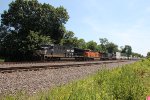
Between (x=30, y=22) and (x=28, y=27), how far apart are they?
3.75 ft

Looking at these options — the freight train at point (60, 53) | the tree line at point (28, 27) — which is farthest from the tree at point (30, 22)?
the freight train at point (60, 53)

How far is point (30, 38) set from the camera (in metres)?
48.3

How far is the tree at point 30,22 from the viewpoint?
50103 mm

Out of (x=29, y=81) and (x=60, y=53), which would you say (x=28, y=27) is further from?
(x=29, y=81)

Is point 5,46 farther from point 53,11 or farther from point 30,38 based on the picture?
point 53,11

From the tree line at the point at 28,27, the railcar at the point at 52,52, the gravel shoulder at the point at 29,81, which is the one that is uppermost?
the tree line at the point at 28,27

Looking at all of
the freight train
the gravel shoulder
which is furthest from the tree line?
the gravel shoulder

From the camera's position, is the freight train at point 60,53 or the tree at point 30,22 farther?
the tree at point 30,22

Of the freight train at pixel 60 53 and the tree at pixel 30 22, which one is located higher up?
the tree at pixel 30 22

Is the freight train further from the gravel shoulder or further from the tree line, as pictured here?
the gravel shoulder

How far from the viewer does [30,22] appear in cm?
5378

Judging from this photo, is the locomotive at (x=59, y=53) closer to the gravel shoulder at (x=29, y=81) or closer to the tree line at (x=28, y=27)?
the tree line at (x=28, y=27)

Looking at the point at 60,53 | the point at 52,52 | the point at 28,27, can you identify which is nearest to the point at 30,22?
the point at 28,27

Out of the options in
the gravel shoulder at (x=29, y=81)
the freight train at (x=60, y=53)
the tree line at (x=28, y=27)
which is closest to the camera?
the gravel shoulder at (x=29, y=81)
